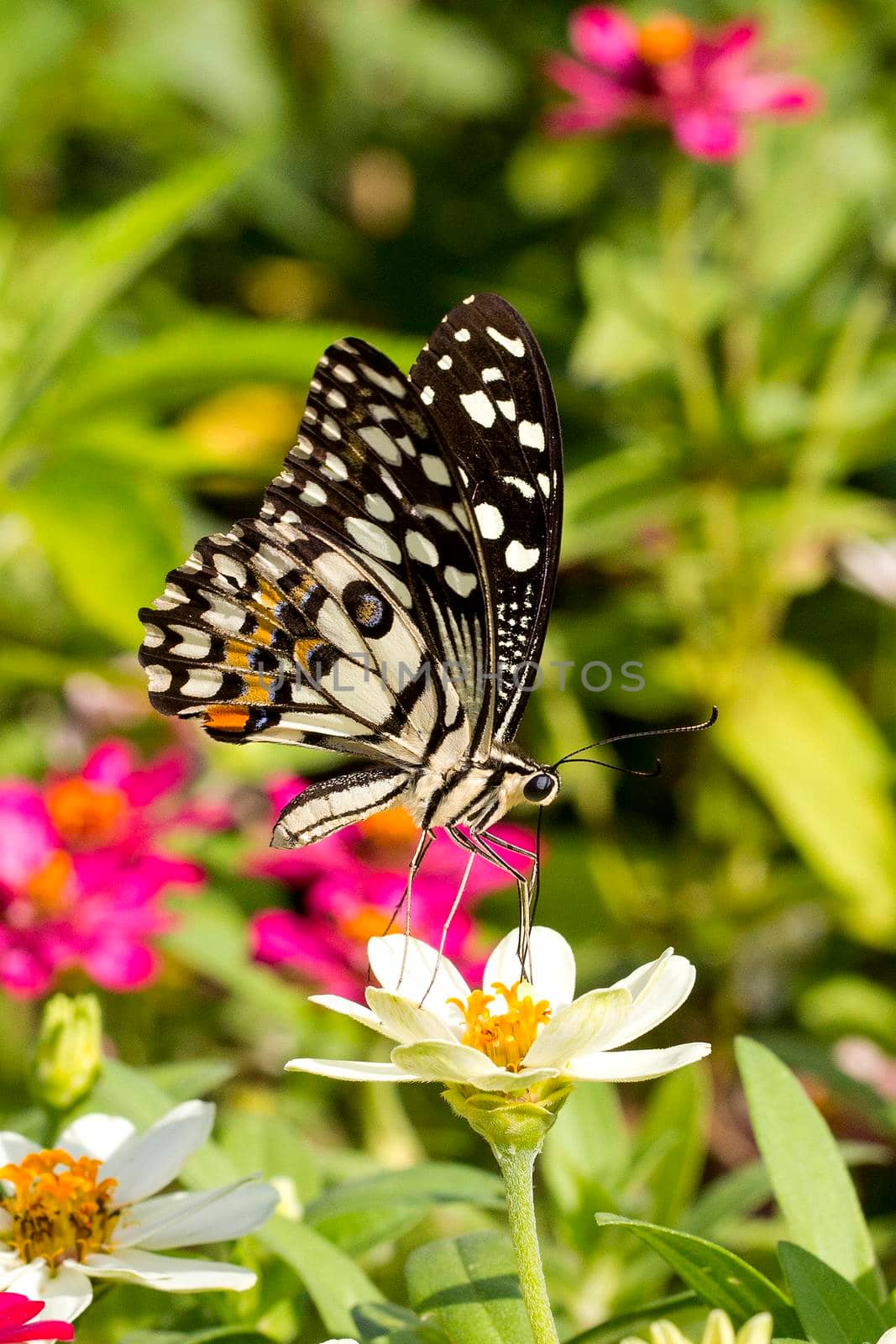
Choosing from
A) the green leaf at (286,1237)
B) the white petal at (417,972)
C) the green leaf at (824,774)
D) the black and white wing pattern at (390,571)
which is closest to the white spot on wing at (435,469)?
the black and white wing pattern at (390,571)

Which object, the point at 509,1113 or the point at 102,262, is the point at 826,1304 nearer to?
the point at 509,1113

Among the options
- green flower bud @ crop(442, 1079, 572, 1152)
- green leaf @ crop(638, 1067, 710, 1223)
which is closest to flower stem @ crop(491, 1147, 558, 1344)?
green flower bud @ crop(442, 1079, 572, 1152)

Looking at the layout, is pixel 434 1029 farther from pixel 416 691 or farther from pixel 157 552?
pixel 157 552

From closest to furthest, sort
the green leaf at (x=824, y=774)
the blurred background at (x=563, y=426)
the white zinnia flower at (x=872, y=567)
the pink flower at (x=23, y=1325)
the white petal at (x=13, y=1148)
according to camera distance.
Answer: the pink flower at (x=23, y=1325), the white petal at (x=13, y=1148), the blurred background at (x=563, y=426), the green leaf at (x=824, y=774), the white zinnia flower at (x=872, y=567)

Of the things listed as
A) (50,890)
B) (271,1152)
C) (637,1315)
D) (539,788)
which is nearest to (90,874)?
(50,890)

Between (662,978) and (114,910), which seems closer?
(662,978)

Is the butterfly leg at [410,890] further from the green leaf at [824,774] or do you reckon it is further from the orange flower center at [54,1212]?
the green leaf at [824,774]

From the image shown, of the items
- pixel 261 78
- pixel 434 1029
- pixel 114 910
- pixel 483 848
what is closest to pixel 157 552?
pixel 114 910
